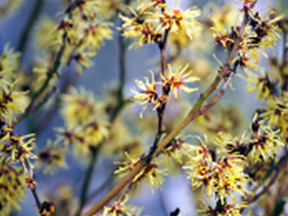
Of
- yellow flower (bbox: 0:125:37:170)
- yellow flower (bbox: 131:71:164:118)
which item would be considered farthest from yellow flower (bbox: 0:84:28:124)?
yellow flower (bbox: 131:71:164:118)

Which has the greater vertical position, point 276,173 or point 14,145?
point 14,145

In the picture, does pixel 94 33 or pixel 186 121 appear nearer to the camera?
pixel 186 121

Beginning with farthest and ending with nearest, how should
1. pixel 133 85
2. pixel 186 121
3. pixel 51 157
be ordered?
1. pixel 133 85
2. pixel 51 157
3. pixel 186 121

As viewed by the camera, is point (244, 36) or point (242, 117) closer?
point (244, 36)

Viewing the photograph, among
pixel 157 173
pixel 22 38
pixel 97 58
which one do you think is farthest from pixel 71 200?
pixel 97 58

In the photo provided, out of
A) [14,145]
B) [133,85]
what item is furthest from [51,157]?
[133,85]

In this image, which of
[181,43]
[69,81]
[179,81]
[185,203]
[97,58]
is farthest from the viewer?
[97,58]

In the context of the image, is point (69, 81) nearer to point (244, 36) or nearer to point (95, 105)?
point (95, 105)

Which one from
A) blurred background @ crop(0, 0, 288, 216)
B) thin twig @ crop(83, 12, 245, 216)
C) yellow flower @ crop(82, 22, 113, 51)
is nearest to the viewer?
thin twig @ crop(83, 12, 245, 216)

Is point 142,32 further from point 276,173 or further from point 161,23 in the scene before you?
point 276,173

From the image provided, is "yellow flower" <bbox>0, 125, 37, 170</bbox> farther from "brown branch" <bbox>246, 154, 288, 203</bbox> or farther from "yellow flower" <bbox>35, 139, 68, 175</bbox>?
"brown branch" <bbox>246, 154, 288, 203</bbox>

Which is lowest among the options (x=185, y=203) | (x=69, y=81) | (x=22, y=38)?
(x=185, y=203)
